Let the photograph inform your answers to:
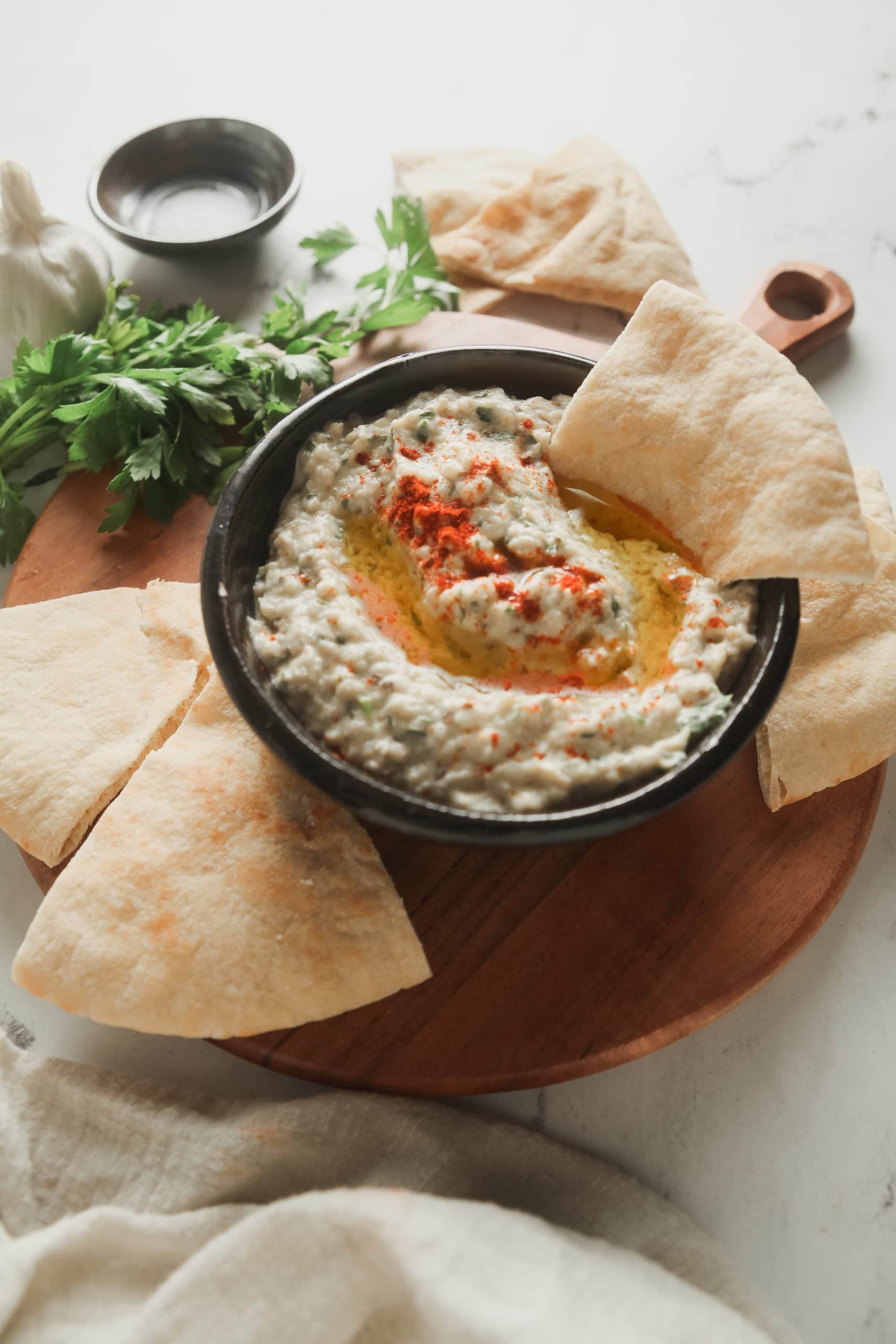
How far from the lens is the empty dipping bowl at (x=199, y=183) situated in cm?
409

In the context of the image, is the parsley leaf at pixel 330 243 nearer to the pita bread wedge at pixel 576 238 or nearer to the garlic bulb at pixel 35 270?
the pita bread wedge at pixel 576 238

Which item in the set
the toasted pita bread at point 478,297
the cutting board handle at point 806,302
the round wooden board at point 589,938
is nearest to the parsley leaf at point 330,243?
the toasted pita bread at point 478,297

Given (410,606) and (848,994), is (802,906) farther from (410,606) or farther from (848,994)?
(410,606)

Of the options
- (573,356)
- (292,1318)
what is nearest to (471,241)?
(573,356)

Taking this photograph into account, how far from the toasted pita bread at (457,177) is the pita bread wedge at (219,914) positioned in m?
2.36

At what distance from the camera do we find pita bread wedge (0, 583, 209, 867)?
113 inches

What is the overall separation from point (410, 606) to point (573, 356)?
86cm

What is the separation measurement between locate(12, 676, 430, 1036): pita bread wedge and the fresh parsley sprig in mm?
1062

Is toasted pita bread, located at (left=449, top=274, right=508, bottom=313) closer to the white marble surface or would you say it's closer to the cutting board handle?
the white marble surface

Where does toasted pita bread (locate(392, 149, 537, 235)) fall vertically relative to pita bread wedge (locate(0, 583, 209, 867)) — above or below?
above

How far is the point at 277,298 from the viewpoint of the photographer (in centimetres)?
375

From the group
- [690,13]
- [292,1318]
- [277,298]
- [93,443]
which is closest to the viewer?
[292,1318]

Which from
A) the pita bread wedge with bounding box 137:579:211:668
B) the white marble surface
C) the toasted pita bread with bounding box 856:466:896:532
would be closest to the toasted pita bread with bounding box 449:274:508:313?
the white marble surface

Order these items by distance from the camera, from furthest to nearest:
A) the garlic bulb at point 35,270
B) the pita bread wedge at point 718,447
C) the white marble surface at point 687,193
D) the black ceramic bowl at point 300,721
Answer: the garlic bulb at point 35,270 < the white marble surface at point 687,193 < the pita bread wedge at point 718,447 < the black ceramic bowl at point 300,721
